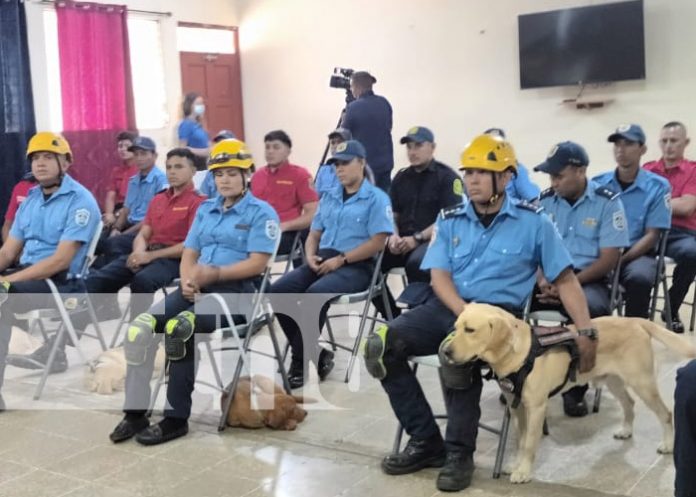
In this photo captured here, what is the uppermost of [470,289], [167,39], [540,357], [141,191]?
[167,39]

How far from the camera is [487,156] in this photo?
9.89 feet

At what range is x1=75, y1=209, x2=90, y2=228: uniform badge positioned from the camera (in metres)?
4.21

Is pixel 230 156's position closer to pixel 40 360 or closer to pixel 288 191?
pixel 288 191

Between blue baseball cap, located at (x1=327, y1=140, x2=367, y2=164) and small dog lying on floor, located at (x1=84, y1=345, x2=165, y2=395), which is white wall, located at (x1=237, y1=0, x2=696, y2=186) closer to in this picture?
blue baseball cap, located at (x1=327, y1=140, x2=367, y2=164)

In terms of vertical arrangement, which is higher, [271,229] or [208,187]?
[208,187]

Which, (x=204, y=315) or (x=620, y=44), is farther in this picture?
(x=620, y=44)

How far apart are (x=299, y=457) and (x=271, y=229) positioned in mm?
1040

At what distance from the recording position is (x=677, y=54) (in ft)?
24.0

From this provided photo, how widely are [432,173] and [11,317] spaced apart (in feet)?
7.55

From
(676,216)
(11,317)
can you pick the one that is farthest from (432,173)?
(11,317)

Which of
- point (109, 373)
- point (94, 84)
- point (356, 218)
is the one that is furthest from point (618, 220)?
point (94, 84)

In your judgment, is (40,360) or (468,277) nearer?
(468,277)

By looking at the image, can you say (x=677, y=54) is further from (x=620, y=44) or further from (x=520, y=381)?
(x=520, y=381)

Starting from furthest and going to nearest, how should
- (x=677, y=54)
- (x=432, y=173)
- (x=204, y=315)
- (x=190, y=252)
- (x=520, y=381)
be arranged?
(x=677, y=54) < (x=432, y=173) < (x=190, y=252) < (x=204, y=315) < (x=520, y=381)
